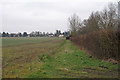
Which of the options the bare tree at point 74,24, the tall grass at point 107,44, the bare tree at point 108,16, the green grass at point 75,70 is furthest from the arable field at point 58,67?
the bare tree at point 74,24

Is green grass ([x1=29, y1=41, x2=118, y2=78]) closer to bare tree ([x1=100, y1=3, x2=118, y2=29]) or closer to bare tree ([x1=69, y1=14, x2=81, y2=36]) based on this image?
bare tree ([x1=100, y1=3, x2=118, y2=29])

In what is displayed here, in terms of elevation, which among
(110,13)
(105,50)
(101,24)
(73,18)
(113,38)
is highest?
(73,18)

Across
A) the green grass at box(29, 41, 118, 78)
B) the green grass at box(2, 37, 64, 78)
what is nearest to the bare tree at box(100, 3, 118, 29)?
the green grass at box(2, 37, 64, 78)

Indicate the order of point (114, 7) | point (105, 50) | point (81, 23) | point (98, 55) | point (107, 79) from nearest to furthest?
point (107, 79) → point (105, 50) → point (98, 55) → point (114, 7) → point (81, 23)

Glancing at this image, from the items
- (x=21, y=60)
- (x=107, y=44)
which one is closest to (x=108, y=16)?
(x=107, y=44)

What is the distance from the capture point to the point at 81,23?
52062 millimetres

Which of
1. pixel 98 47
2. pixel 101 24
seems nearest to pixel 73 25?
pixel 101 24

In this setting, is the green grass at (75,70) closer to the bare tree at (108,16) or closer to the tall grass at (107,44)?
the tall grass at (107,44)

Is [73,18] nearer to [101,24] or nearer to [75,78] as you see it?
[101,24]

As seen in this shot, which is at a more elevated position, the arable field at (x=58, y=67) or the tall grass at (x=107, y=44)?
the tall grass at (x=107, y=44)

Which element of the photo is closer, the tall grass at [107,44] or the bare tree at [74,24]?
the tall grass at [107,44]

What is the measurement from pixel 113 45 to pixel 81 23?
43.2 m

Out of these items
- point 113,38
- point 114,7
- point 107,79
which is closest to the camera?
point 107,79

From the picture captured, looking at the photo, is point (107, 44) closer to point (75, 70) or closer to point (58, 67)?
point (75, 70)
